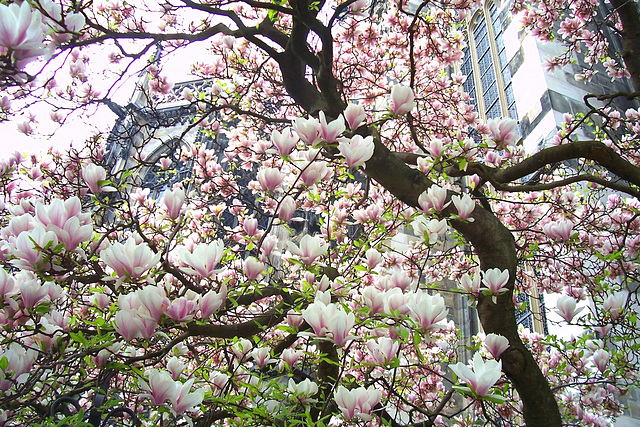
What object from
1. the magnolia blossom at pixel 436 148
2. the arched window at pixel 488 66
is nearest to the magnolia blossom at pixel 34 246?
the magnolia blossom at pixel 436 148

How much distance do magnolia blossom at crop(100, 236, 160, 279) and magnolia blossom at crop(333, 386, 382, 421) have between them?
739mm

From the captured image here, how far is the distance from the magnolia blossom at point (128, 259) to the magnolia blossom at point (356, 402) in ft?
2.42

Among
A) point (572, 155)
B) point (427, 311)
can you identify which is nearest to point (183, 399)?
point (427, 311)

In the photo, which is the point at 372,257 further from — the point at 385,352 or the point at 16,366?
the point at 16,366

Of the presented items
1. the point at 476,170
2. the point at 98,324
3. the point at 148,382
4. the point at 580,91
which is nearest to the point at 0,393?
the point at 98,324

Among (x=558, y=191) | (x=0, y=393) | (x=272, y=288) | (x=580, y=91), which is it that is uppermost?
(x=580, y=91)

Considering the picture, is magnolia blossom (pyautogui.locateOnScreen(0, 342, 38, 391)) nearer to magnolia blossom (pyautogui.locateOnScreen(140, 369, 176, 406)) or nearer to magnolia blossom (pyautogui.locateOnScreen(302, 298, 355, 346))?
magnolia blossom (pyautogui.locateOnScreen(140, 369, 176, 406))

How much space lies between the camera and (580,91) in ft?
19.9

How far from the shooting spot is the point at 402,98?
63.2 inches

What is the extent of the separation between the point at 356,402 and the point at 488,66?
984 centimetres

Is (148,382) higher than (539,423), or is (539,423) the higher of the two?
(539,423)

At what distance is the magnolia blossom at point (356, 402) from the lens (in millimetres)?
1238

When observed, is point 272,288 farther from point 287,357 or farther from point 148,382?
point 148,382

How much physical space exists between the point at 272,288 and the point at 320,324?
2.31 ft
